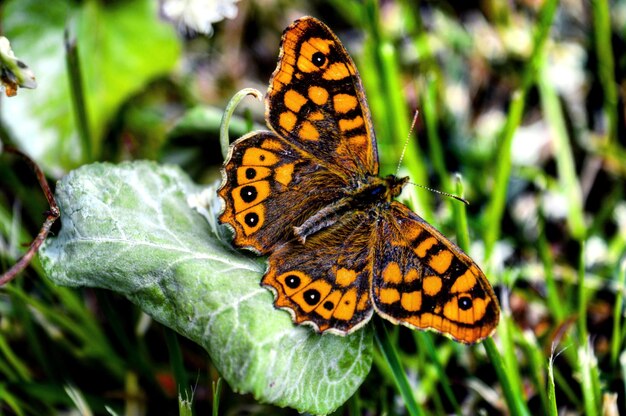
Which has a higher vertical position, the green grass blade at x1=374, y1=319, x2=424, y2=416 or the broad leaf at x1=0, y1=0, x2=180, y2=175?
the broad leaf at x1=0, y1=0, x2=180, y2=175

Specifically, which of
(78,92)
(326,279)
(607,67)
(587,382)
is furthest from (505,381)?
(607,67)

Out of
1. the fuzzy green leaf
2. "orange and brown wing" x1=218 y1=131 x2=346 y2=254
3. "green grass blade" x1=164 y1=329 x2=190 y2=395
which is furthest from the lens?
"green grass blade" x1=164 y1=329 x2=190 y2=395

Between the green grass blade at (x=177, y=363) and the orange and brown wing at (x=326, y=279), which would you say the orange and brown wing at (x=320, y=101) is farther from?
the green grass blade at (x=177, y=363)

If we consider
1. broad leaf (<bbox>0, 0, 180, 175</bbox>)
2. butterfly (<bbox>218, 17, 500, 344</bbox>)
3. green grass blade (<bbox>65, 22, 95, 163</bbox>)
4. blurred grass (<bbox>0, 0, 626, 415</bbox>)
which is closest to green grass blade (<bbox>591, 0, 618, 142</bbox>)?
blurred grass (<bbox>0, 0, 626, 415</bbox>)

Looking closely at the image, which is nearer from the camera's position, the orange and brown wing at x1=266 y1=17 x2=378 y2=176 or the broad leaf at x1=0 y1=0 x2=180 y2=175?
the orange and brown wing at x1=266 y1=17 x2=378 y2=176

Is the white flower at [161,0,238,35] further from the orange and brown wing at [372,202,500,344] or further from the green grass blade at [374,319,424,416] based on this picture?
the green grass blade at [374,319,424,416]

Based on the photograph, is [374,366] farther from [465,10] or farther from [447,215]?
[465,10]
